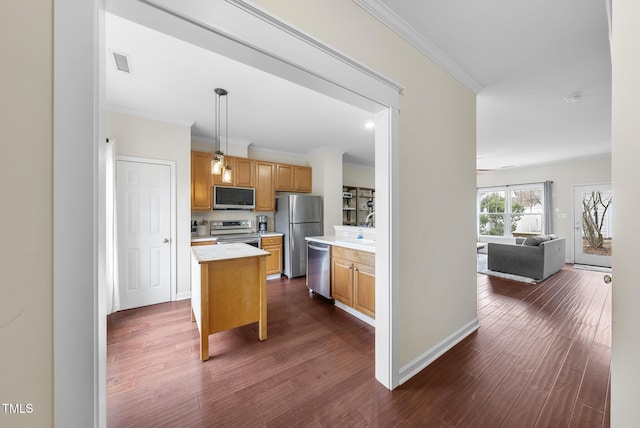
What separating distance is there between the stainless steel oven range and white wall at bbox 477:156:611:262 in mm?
7700

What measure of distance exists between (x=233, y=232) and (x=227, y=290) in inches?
92.2

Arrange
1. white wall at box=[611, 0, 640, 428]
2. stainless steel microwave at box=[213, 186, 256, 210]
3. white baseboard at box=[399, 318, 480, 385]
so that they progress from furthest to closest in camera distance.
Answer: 1. stainless steel microwave at box=[213, 186, 256, 210]
2. white baseboard at box=[399, 318, 480, 385]
3. white wall at box=[611, 0, 640, 428]

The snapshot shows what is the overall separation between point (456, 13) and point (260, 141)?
11.3ft

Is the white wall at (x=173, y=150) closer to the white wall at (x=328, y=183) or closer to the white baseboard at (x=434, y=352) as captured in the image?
the white wall at (x=328, y=183)

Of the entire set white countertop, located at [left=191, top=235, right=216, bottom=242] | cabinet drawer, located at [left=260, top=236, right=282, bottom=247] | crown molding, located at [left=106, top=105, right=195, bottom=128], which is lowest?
cabinet drawer, located at [left=260, top=236, right=282, bottom=247]

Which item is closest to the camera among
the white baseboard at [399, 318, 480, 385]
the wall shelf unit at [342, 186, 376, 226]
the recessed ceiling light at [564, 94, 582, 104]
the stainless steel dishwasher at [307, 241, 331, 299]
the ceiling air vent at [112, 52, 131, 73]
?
the white baseboard at [399, 318, 480, 385]

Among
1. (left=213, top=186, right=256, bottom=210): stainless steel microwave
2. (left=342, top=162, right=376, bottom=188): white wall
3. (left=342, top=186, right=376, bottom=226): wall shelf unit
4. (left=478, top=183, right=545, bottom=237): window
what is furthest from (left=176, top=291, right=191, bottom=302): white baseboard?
(left=478, top=183, right=545, bottom=237): window

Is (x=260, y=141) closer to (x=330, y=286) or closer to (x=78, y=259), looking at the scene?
(x=330, y=286)

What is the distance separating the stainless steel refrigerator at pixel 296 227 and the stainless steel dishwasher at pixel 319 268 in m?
0.91

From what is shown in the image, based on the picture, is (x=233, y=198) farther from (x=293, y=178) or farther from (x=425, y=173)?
(x=425, y=173)

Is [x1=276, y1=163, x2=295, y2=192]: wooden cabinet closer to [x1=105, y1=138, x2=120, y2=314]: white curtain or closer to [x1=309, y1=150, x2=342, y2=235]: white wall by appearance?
[x1=309, y1=150, x2=342, y2=235]: white wall

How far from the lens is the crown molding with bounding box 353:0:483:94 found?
1.51 metres

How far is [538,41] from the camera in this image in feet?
5.95

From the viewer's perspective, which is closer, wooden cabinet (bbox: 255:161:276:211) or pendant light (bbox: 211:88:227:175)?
pendant light (bbox: 211:88:227:175)
